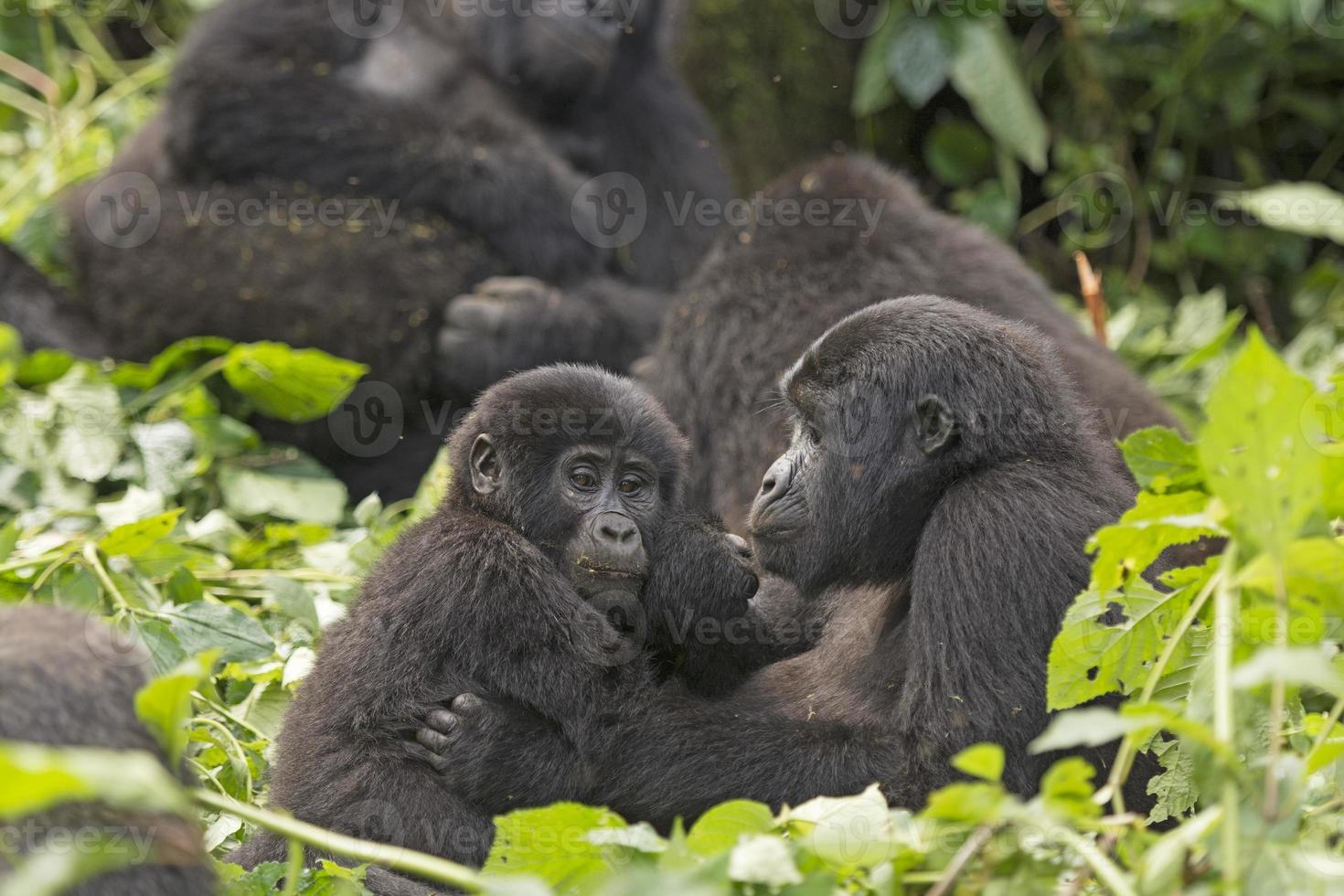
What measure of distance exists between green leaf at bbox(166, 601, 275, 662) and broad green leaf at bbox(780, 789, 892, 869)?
1.47m

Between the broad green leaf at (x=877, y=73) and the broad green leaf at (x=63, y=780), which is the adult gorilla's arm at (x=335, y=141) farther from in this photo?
the broad green leaf at (x=63, y=780)

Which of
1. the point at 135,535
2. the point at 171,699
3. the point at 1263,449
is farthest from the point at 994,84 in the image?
the point at 171,699

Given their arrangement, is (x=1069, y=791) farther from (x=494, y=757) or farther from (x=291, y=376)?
(x=291, y=376)

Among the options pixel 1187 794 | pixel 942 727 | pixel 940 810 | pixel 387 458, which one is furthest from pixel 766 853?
pixel 387 458

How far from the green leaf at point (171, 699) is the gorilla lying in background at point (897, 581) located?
0.78 metres

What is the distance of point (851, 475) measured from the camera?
9.25 feet

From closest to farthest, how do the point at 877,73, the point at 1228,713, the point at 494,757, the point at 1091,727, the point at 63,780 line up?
1. the point at 63,780
2. the point at 1091,727
3. the point at 1228,713
4. the point at 494,757
5. the point at 877,73

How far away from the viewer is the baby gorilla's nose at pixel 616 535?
2879mm

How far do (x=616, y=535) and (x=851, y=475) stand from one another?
0.44m

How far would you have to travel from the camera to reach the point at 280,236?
5.10 meters

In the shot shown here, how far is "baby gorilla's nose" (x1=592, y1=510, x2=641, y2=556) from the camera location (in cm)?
288

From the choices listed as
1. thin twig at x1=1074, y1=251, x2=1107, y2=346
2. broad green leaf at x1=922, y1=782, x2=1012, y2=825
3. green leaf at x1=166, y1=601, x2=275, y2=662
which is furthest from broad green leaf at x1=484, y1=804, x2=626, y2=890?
thin twig at x1=1074, y1=251, x2=1107, y2=346

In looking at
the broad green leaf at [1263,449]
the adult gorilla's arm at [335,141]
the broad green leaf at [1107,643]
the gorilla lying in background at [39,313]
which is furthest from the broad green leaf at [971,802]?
the gorilla lying in background at [39,313]

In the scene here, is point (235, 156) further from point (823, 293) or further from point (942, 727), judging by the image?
point (942, 727)
